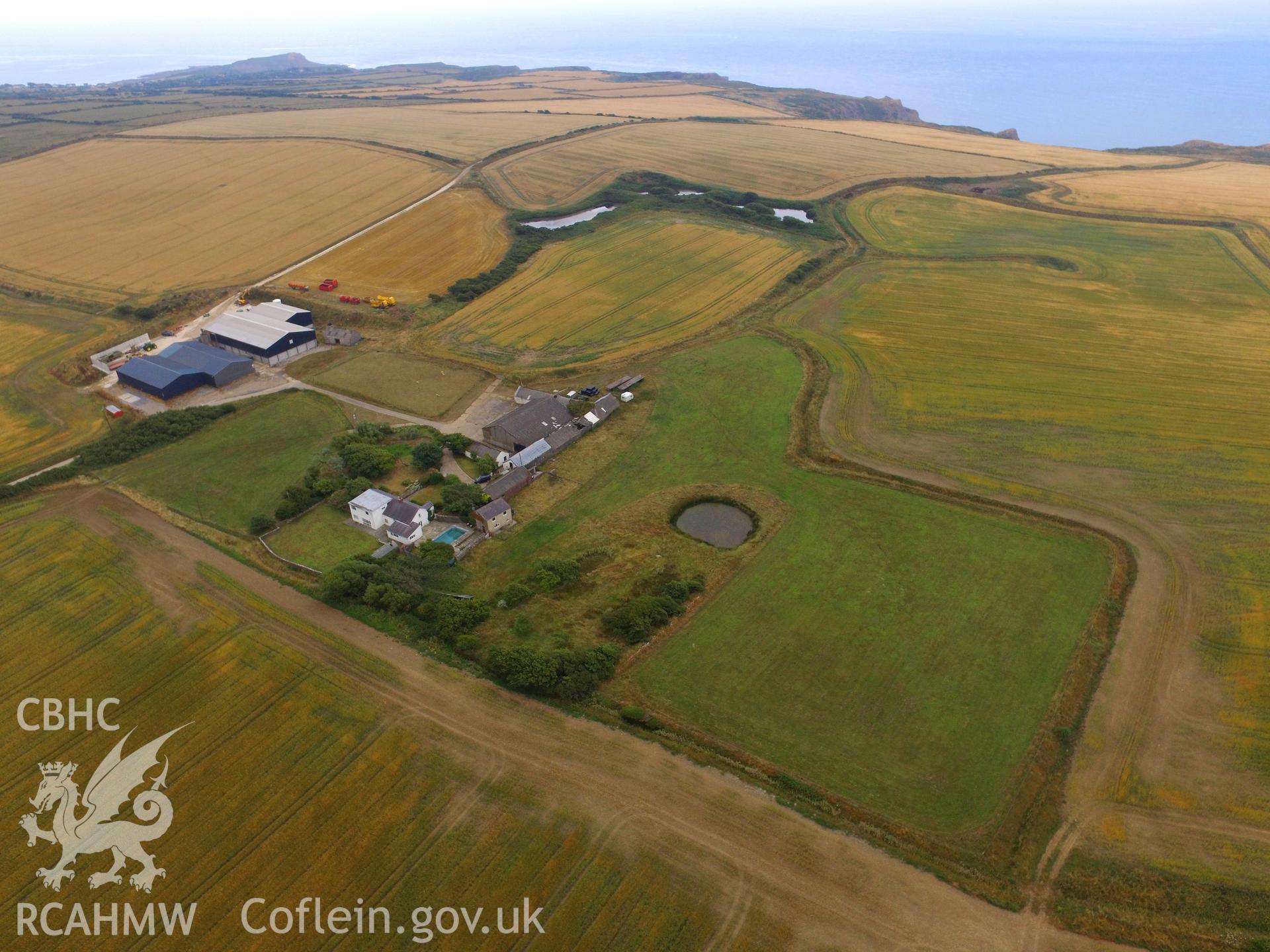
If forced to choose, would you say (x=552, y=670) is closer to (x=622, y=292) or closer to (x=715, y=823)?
(x=715, y=823)

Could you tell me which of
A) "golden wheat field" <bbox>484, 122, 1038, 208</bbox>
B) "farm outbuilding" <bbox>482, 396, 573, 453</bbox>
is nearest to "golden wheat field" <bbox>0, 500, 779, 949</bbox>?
"farm outbuilding" <bbox>482, 396, 573, 453</bbox>

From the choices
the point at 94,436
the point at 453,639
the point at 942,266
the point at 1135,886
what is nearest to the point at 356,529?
the point at 453,639

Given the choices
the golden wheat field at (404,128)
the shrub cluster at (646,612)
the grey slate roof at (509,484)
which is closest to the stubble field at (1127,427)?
the shrub cluster at (646,612)

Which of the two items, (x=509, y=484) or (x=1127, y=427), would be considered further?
(x=1127, y=427)

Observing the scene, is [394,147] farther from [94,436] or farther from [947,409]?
[947,409]

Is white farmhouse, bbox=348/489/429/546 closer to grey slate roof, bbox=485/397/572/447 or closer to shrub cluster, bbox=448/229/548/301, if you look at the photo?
grey slate roof, bbox=485/397/572/447

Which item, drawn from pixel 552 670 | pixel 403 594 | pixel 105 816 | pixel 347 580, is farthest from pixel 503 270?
pixel 105 816

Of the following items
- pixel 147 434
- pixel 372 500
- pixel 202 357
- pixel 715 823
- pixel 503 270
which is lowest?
pixel 715 823
